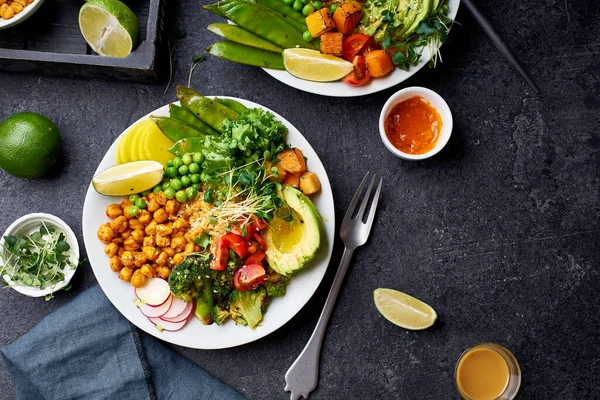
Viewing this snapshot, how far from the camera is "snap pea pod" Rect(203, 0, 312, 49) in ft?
9.43

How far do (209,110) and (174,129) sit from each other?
0.19 meters

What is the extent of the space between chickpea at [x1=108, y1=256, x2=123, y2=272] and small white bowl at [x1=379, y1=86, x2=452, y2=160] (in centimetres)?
138

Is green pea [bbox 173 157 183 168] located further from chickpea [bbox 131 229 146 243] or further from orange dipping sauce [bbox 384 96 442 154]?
orange dipping sauce [bbox 384 96 442 154]

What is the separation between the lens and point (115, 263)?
9.15 feet

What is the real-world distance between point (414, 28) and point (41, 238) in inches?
82.5

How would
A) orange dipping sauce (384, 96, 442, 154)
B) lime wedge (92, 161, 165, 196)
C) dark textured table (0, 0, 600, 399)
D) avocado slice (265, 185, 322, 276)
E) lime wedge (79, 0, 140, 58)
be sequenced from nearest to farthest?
avocado slice (265, 185, 322, 276)
lime wedge (92, 161, 165, 196)
lime wedge (79, 0, 140, 58)
orange dipping sauce (384, 96, 442, 154)
dark textured table (0, 0, 600, 399)

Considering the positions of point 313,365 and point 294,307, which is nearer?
point 294,307

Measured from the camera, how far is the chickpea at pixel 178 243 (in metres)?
2.80

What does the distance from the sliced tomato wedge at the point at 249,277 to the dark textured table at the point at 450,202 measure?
0.46m

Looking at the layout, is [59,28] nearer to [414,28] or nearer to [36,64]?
[36,64]

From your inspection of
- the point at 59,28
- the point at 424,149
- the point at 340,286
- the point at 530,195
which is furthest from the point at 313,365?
the point at 59,28

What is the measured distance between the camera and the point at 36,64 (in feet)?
9.85

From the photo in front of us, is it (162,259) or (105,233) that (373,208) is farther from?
(105,233)

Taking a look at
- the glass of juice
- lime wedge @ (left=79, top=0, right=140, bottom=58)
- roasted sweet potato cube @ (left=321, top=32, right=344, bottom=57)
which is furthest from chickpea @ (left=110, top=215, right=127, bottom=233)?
the glass of juice
